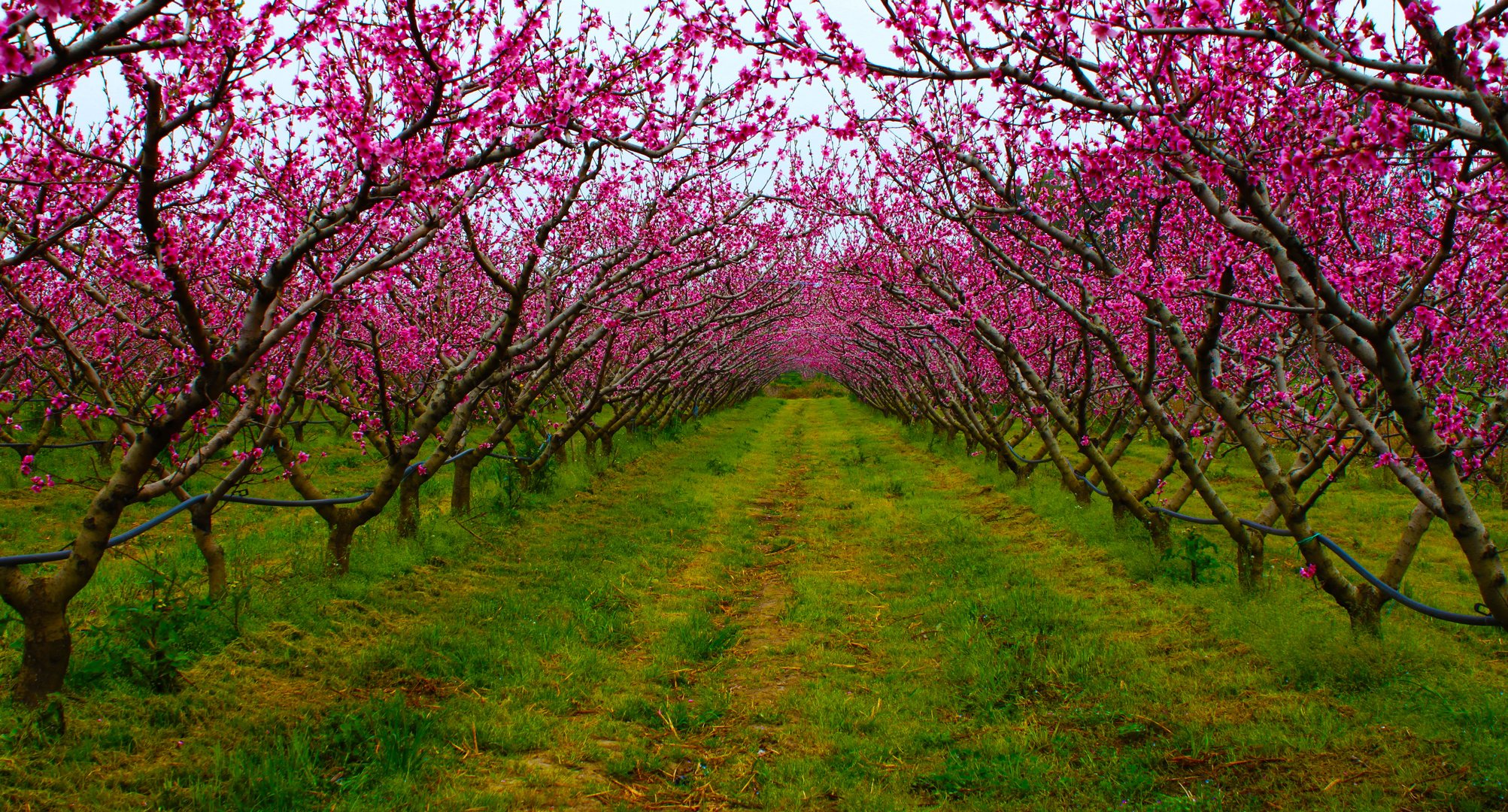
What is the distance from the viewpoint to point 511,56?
19.9ft

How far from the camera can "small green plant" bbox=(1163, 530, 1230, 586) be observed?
898cm

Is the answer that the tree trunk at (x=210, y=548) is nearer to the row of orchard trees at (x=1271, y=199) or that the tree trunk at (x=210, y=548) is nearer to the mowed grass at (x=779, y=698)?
the mowed grass at (x=779, y=698)

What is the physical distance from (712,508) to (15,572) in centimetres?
1015

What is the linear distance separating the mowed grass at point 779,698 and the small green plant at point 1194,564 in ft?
0.65

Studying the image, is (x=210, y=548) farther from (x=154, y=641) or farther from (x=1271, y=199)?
(x=1271, y=199)

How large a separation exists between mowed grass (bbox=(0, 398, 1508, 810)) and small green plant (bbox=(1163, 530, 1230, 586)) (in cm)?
20

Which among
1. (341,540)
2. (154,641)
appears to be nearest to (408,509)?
(341,540)

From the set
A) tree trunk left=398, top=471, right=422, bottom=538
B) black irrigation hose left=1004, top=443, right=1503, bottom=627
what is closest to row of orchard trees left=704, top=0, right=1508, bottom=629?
black irrigation hose left=1004, top=443, right=1503, bottom=627

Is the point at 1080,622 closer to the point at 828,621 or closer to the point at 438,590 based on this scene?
the point at 828,621

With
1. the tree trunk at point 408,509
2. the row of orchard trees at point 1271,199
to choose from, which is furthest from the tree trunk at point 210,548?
the row of orchard trees at point 1271,199

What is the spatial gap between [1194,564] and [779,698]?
5.16 metres

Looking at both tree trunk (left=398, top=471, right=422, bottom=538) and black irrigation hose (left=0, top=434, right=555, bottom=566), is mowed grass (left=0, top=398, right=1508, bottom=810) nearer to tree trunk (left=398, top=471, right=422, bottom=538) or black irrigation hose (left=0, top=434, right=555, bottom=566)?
tree trunk (left=398, top=471, right=422, bottom=538)

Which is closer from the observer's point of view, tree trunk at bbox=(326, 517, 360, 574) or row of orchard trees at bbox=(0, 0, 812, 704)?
row of orchard trees at bbox=(0, 0, 812, 704)

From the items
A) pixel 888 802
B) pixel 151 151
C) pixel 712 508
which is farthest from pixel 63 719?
pixel 712 508
